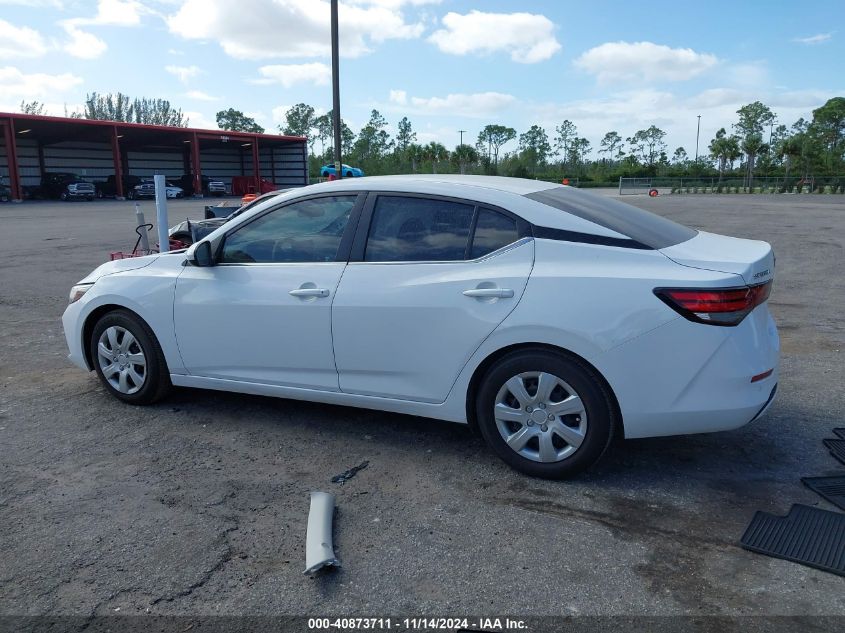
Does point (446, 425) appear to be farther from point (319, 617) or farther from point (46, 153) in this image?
point (46, 153)

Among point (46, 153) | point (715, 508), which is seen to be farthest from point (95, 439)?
point (46, 153)

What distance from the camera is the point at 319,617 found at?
8.76ft

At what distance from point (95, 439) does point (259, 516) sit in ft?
5.23

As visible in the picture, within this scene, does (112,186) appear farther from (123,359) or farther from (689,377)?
(689,377)

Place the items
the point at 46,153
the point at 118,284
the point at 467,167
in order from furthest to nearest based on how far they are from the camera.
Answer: the point at 467,167 < the point at 46,153 < the point at 118,284

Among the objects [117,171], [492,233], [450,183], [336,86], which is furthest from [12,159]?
[492,233]

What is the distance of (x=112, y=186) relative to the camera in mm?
46188

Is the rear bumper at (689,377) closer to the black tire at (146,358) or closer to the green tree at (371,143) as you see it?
the black tire at (146,358)

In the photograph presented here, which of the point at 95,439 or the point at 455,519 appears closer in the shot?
the point at 455,519

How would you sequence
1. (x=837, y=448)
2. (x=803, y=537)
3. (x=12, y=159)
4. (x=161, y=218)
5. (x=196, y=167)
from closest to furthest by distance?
(x=803, y=537) → (x=837, y=448) → (x=161, y=218) → (x=12, y=159) → (x=196, y=167)

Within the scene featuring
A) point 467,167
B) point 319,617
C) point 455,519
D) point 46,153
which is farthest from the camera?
point 467,167

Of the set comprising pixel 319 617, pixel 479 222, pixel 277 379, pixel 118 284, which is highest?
pixel 479 222

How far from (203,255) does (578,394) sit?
2.55m

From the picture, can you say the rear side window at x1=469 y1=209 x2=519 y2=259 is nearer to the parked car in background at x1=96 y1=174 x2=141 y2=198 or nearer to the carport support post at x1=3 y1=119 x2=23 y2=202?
the carport support post at x1=3 y1=119 x2=23 y2=202
